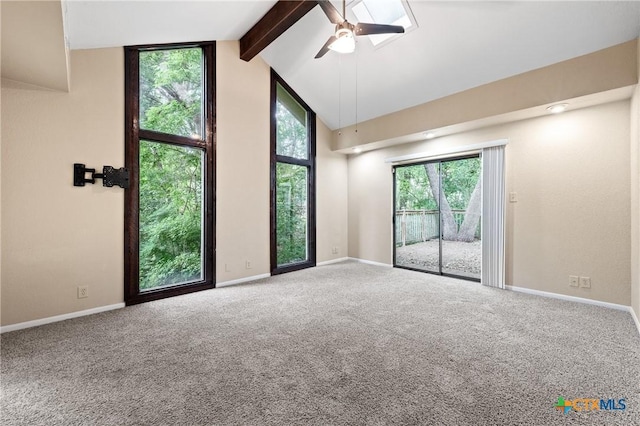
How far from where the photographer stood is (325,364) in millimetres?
2051

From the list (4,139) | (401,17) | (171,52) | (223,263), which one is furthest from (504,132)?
(4,139)

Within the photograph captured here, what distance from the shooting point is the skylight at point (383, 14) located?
11.4ft

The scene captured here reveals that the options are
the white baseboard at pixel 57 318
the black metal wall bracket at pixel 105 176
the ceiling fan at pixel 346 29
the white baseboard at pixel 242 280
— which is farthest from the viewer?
the white baseboard at pixel 242 280

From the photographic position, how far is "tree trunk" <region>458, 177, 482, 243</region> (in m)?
4.39

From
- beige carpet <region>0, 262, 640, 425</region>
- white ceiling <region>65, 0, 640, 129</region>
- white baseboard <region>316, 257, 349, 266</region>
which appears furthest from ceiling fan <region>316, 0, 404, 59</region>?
white baseboard <region>316, 257, 349, 266</region>

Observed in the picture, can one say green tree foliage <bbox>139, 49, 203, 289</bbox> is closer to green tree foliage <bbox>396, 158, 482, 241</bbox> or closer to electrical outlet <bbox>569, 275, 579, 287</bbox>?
green tree foliage <bbox>396, 158, 482, 241</bbox>

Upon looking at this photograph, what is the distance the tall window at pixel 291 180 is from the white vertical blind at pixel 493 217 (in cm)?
302

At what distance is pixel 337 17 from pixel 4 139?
11.1 ft

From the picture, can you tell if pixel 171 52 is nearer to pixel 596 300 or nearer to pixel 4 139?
pixel 4 139

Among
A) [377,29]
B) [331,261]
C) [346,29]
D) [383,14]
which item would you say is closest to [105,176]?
[346,29]

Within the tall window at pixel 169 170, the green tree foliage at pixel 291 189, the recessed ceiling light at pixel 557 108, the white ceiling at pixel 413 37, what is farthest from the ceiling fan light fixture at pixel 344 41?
the recessed ceiling light at pixel 557 108

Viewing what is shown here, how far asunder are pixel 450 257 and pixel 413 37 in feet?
11.3

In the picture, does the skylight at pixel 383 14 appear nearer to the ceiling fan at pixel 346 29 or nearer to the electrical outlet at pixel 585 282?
the ceiling fan at pixel 346 29

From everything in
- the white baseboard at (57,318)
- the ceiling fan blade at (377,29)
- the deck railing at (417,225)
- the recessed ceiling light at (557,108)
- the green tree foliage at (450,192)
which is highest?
the ceiling fan blade at (377,29)
